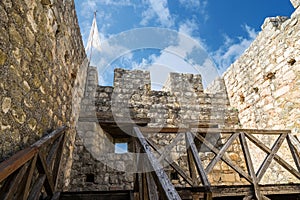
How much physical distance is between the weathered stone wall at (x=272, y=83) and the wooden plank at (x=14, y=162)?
3435mm

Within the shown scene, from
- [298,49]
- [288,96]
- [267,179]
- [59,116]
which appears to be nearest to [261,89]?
[288,96]

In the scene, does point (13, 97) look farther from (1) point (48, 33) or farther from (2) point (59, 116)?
(2) point (59, 116)

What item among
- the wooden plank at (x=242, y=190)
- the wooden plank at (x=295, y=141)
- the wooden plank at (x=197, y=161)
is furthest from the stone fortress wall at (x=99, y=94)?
the wooden plank at (x=197, y=161)

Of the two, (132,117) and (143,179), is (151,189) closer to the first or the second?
(143,179)

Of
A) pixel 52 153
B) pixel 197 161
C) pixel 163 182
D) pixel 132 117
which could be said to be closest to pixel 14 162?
pixel 52 153

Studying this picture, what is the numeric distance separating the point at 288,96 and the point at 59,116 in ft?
11.4

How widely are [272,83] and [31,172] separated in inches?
153

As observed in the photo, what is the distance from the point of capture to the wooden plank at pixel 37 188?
1.71 metres

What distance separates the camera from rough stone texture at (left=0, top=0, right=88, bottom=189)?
1.40 metres

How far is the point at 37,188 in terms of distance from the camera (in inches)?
70.6

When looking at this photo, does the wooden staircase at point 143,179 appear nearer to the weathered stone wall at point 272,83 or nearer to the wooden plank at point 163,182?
the wooden plank at point 163,182

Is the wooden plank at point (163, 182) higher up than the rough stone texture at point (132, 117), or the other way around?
the rough stone texture at point (132, 117)

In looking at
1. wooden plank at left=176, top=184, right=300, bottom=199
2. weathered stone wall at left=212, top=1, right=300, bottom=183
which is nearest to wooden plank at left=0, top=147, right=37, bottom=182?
wooden plank at left=176, top=184, right=300, bottom=199

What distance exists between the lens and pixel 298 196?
2439 mm
